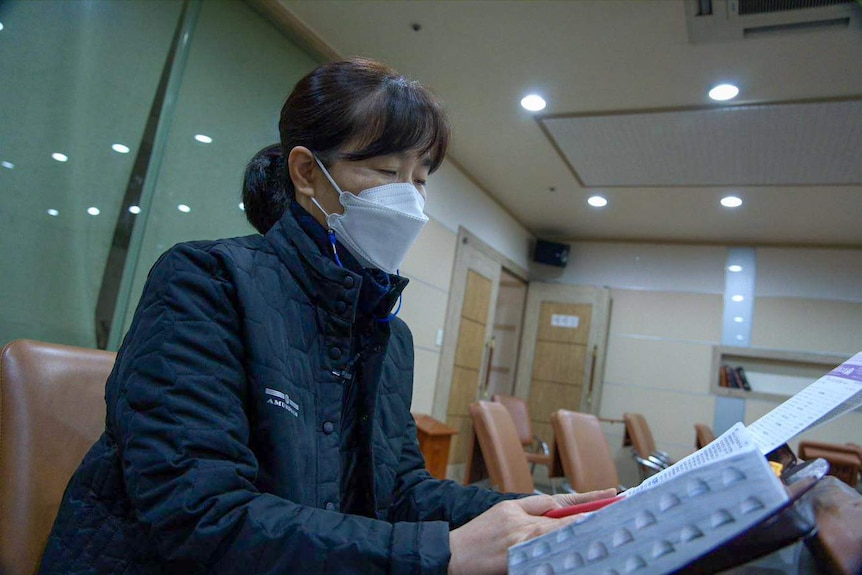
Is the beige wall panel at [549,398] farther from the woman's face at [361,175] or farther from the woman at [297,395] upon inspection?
the woman's face at [361,175]

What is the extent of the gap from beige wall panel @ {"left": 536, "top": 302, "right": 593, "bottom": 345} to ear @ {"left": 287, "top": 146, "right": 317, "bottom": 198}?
20.6 ft

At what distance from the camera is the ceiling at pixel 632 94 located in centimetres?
318

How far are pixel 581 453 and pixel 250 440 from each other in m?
1.74

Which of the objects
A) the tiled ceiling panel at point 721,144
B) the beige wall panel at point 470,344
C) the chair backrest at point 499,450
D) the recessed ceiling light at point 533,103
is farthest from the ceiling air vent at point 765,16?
the beige wall panel at point 470,344

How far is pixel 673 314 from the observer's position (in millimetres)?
6812

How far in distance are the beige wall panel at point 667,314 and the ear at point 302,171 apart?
6514 millimetres

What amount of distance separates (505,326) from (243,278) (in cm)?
705

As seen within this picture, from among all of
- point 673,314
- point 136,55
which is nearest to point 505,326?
point 673,314

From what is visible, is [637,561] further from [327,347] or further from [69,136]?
[69,136]

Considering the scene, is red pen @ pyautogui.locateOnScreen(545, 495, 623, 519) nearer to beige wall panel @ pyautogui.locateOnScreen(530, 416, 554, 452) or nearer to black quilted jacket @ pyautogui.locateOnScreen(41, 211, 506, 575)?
black quilted jacket @ pyautogui.locateOnScreen(41, 211, 506, 575)

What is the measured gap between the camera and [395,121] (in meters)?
0.97

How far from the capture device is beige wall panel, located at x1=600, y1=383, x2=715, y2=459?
6422 mm

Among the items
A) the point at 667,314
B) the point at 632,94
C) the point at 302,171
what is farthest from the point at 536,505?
the point at 667,314

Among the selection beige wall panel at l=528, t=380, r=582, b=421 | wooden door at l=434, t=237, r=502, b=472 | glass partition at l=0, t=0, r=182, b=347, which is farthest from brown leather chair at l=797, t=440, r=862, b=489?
glass partition at l=0, t=0, r=182, b=347
